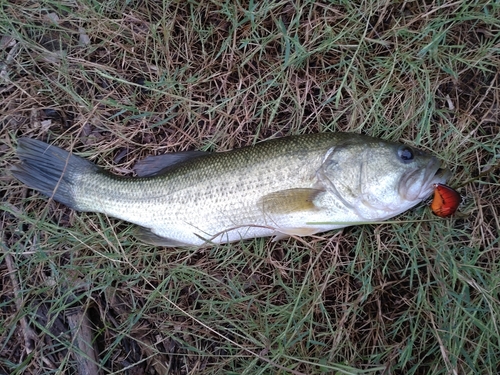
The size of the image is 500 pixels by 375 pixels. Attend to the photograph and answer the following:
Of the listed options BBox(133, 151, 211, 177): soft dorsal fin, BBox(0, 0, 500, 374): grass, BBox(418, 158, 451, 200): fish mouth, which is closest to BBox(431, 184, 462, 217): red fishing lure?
BBox(418, 158, 451, 200): fish mouth

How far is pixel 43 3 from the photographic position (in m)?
3.59

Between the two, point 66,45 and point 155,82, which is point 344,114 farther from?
point 66,45

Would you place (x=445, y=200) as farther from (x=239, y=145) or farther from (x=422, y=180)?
(x=239, y=145)

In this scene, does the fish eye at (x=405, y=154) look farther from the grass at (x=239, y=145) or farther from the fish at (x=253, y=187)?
the grass at (x=239, y=145)

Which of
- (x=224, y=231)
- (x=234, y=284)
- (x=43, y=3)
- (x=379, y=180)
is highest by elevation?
(x=43, y=3)

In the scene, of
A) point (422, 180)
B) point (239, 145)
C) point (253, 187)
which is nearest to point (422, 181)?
point (422, 180)

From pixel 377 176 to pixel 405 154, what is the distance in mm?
243

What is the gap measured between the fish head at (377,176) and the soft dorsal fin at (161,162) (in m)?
1.03

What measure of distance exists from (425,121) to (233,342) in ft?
7.14

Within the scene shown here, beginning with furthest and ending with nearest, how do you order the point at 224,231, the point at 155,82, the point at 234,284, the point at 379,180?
1. the point at 155,82
2. the point at 234,284
3. the point at 224,231
4. the point at 379,180

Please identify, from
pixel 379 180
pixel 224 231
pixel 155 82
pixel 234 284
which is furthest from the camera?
pixel 155 82

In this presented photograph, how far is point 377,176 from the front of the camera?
8.98ft

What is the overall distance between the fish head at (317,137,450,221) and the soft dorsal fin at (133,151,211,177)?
103 centimetres

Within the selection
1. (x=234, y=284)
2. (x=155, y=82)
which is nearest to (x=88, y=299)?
(x=234, y=284)
